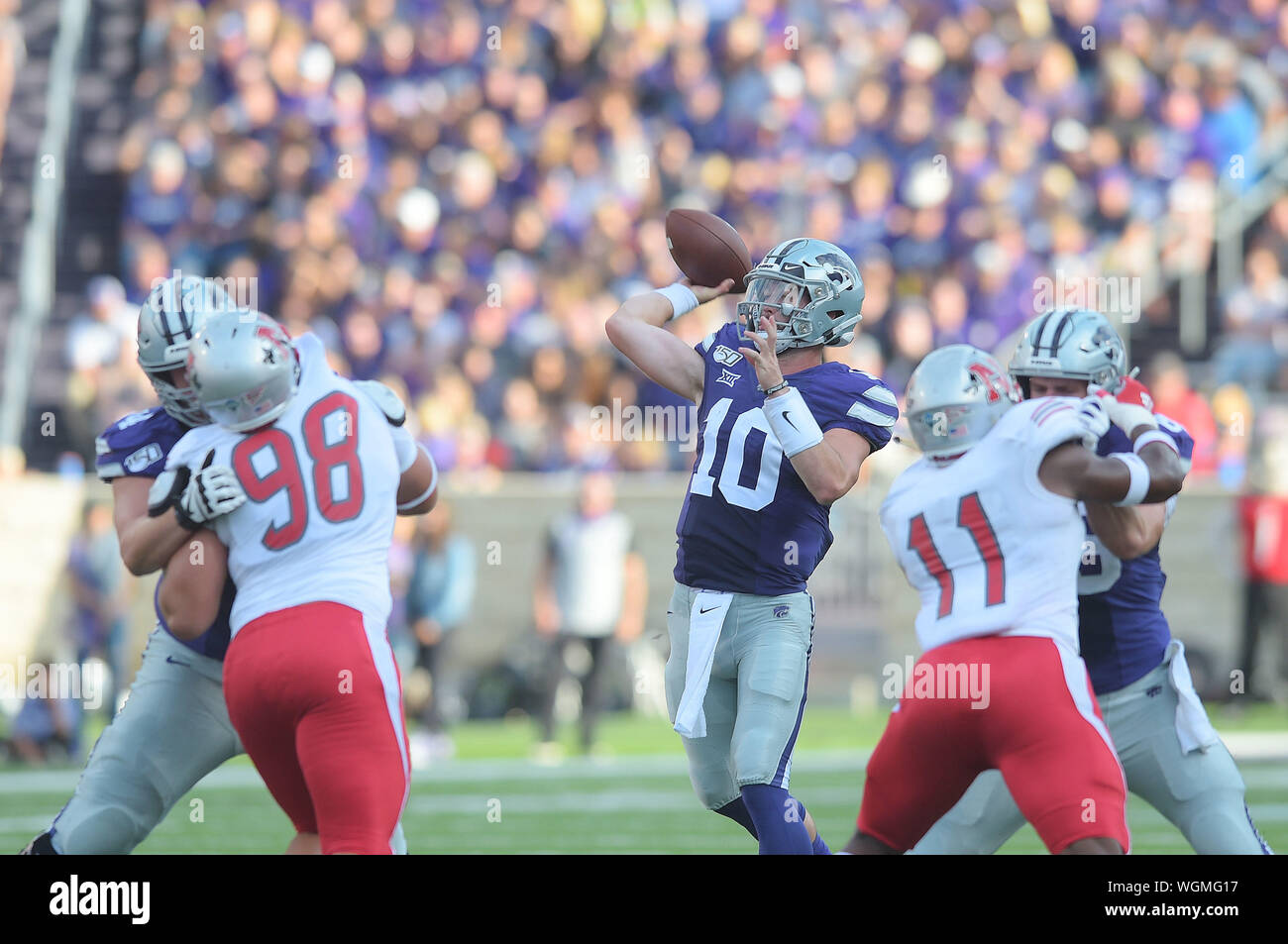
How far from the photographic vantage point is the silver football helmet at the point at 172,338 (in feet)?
16.5

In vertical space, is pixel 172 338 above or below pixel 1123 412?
above

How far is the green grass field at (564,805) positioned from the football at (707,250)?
114 inches

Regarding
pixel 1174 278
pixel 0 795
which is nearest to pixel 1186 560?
pixel 1174 278

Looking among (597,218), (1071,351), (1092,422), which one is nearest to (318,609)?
(1092,422)

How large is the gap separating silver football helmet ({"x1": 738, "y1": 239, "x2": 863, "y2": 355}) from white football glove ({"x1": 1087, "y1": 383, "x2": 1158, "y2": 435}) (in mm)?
711

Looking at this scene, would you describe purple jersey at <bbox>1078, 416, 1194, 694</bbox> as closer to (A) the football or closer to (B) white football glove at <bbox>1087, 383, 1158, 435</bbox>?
(B) white football glove at <bbox>1087, 383, 1158, 435</bbox>

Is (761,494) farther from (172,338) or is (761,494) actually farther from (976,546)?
(172,338)

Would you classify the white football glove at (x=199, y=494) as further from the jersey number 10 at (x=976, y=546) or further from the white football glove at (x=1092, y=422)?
the white football glove at (x=1092, y=422)

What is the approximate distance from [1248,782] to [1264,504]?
4.06 m

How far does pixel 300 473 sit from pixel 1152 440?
2.22m

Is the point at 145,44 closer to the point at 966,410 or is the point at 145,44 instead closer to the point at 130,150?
the point at 130,150

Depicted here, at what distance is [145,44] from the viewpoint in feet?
55.1

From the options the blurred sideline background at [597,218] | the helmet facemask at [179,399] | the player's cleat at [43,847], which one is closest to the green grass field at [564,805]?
the blurred sideline background at [597,218]

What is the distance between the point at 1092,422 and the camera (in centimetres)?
487
